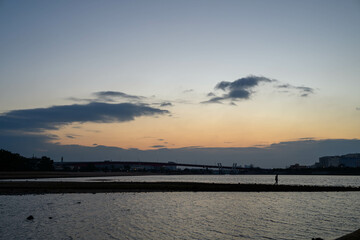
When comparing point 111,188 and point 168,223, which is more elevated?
point 168,223

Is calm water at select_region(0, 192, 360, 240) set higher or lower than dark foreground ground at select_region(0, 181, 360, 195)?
higher

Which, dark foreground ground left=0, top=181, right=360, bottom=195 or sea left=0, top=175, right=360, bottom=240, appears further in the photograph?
dark foreground ground left=0, top=181, right=360, bottom=195

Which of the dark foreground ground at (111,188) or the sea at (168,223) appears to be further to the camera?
the dark foreground ground at (111,188)

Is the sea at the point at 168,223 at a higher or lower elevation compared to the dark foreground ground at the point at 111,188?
higher

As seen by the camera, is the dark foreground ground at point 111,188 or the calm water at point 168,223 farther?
the dark foreground ground at point 111,188

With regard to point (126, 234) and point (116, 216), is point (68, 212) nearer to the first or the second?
point (116, 216)

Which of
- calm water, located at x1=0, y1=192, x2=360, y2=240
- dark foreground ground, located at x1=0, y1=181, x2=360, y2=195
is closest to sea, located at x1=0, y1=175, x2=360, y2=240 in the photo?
calm water, located at x1=0, y1=192, x2=360, y2=240

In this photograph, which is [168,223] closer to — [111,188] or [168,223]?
[168,223]

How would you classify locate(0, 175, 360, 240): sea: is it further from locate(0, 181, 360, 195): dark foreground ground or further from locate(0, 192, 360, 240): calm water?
locate(0, 181, 360, 195): dark foreground ground

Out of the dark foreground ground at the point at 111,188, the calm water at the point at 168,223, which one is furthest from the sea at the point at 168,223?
the dark foreground ground at the point at 111,188

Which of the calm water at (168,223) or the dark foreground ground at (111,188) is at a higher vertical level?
the calm water at (168,223)

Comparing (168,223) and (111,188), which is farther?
(111,188)

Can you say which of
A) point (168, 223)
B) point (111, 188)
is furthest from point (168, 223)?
point (111, 188)

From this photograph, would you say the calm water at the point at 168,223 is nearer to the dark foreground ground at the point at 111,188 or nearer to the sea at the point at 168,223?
the sea at the point at 168,223
